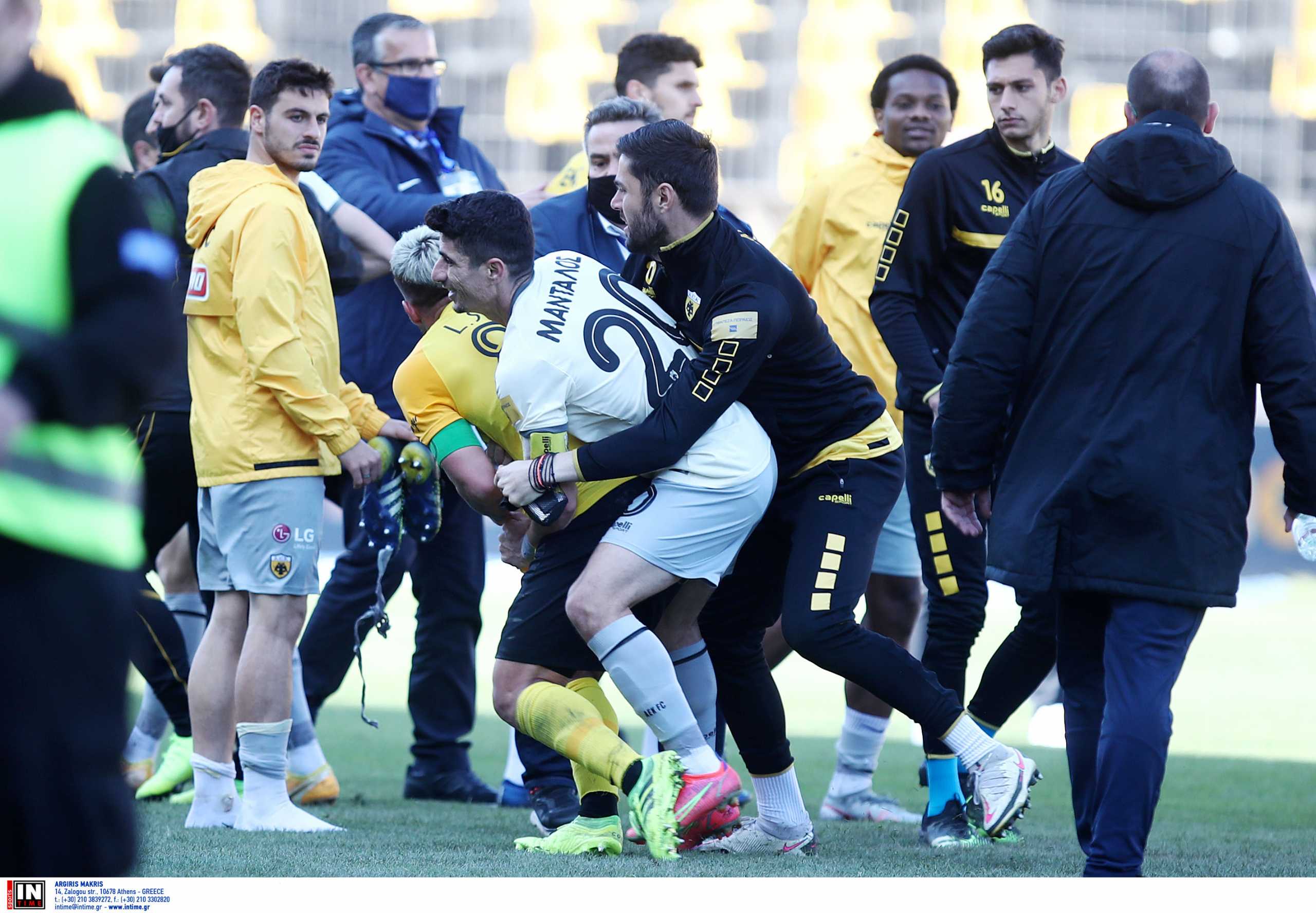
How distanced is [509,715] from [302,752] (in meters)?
1.54

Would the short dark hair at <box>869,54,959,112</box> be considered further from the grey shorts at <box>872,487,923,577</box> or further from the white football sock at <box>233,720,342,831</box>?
the white football sock at <box>233,720,342,831</box>

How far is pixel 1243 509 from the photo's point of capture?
3867mm

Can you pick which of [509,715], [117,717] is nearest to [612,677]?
[509,715]

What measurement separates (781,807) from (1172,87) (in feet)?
6.94

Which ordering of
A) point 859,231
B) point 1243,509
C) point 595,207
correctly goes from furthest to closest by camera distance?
1. point 859,231
2. point 595,207
3. point 1243,509

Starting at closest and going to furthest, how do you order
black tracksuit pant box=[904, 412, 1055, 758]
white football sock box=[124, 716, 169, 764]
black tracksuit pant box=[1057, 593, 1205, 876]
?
black tracksuit pant box=[1057, 593, 1205, 876] → black tracksuit pant box=[904, 412, 1055, 758] → white football sock box=[124, 716, 169, 764]

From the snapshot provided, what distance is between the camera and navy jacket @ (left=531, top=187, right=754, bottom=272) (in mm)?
5648

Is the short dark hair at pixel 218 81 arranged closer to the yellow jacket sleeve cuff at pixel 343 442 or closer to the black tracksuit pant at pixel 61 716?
the yellow jacket sleeve cuff at pixel 343 442

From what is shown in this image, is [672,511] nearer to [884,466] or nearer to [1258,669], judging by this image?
[884,466]

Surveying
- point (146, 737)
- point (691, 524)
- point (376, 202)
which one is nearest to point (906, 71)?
point (376, 202)

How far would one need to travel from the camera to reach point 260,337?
187 inches
